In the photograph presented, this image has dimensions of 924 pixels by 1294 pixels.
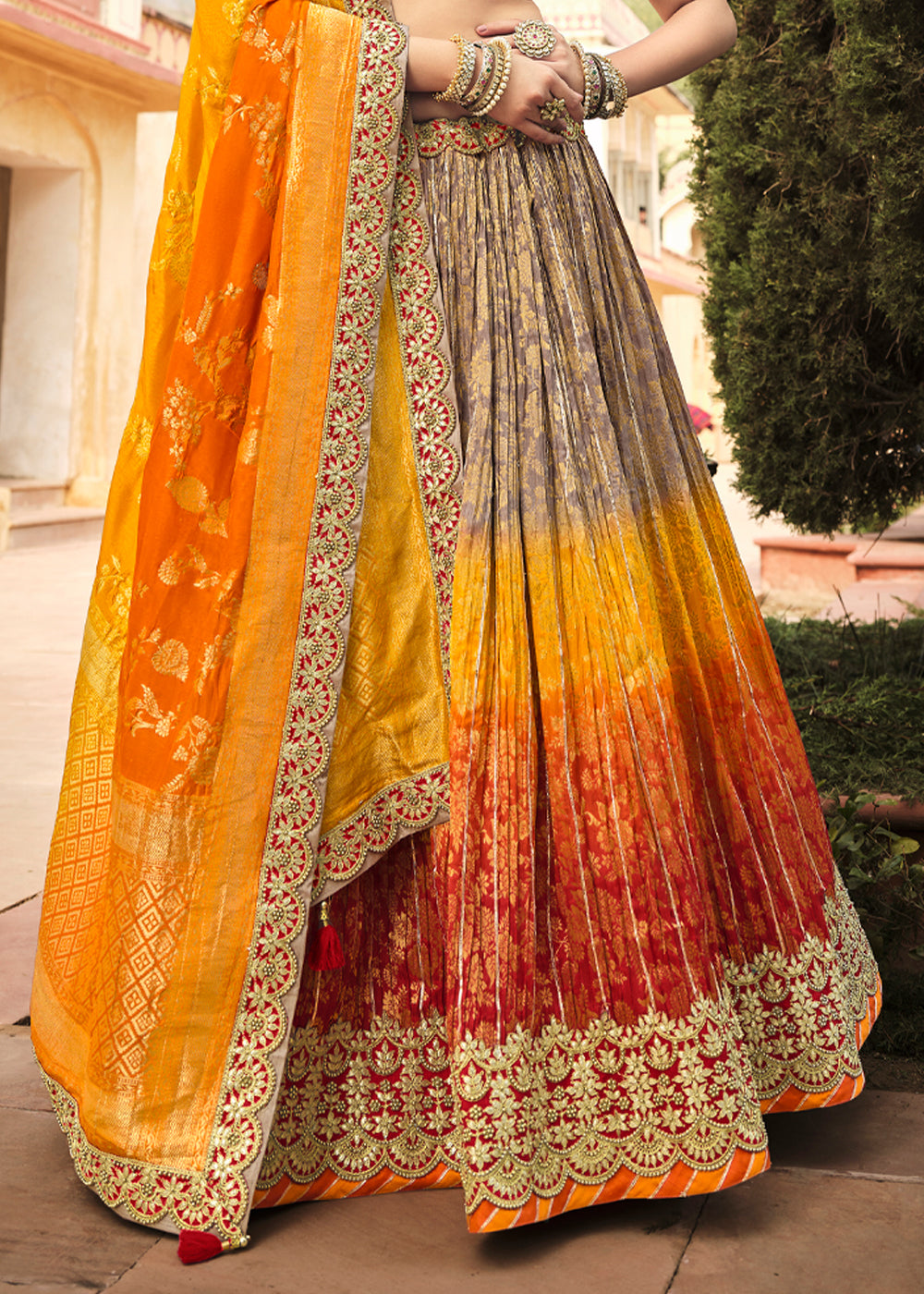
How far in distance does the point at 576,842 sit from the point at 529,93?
3.06 ft

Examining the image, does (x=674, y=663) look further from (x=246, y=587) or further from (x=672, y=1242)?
(x=672, y=1242)

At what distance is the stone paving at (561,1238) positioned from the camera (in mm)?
1651

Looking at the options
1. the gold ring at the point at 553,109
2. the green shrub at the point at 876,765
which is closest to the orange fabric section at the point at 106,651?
the gold ring at the point at 553,109

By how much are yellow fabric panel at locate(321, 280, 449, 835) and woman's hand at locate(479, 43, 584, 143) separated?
0.27 meters

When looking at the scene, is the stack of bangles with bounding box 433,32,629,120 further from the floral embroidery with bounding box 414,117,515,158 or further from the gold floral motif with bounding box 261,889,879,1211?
the gold floral motif with bounding box 261,889,879,1211

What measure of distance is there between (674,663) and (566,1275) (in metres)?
0.75

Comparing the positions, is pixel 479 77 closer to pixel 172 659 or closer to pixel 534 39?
pixel 534 39

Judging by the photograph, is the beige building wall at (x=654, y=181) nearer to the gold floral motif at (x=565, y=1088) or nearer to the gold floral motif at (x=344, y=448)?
the gold floral motif at (x=344, y=448)

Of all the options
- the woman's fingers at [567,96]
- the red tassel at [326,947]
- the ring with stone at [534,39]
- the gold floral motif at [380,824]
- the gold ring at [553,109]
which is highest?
the ring with stone at [534,39]

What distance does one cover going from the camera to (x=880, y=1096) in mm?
2176

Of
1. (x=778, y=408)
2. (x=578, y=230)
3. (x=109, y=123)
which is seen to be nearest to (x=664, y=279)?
(x=109, y=123)

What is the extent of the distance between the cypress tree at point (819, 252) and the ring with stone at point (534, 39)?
5.59 feet

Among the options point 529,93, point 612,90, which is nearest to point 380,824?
point 529,93

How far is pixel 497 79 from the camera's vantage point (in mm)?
1848
